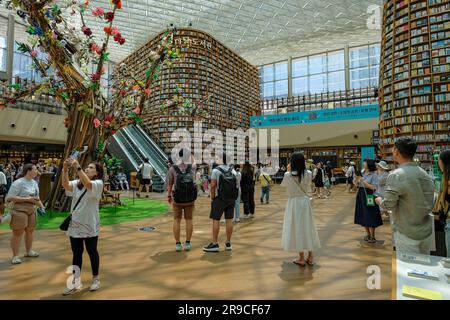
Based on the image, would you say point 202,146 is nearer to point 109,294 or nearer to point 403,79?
point 403,79

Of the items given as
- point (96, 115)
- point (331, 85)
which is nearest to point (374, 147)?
point (331, 85)

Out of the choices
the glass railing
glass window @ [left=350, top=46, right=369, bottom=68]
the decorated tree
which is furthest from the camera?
glass window @ [left=350, top=46, right=369, bottom=68]

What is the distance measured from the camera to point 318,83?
25938 millimetres

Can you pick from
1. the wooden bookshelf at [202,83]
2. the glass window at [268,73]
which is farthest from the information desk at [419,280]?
the glass window at [268,73]

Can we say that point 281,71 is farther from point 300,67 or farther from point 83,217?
point 83,217

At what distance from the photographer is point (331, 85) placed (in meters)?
25.4

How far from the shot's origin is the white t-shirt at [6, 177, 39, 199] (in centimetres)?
301

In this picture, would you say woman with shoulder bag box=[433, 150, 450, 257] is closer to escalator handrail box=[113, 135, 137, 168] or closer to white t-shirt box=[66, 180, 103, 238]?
white t-shirt box=[66, 180, 103, 238]

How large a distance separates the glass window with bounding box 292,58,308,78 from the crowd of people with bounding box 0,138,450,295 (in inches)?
961

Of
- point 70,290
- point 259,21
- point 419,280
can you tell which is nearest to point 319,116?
point 259,21

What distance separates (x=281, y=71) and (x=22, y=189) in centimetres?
2767

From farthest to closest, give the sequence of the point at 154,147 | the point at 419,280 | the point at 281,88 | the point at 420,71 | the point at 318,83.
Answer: the point at 281,88 → the point at 318,83 → the point at 154,147 → the point at 420,71 → the point at 419,280

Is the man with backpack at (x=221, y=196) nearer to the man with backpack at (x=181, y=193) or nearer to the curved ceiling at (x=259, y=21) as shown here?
the man with backpack at (x=181, y=193)

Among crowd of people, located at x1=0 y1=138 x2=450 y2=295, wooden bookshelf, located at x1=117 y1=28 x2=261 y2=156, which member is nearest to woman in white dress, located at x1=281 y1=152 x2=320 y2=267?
crowd of people, located at x1=0 y1=138 x2=450 y2=295
